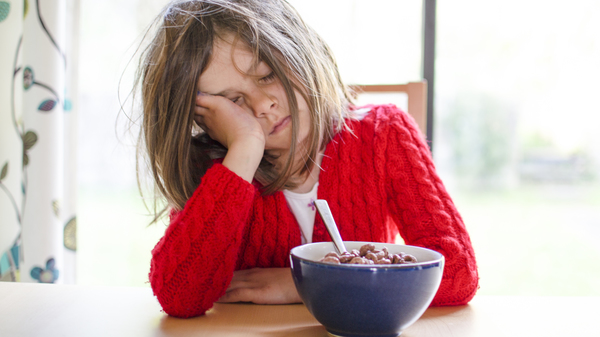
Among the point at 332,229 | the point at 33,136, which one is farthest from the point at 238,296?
the point at 33,136

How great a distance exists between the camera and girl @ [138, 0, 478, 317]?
63 cm

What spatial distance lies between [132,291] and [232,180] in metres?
0.23

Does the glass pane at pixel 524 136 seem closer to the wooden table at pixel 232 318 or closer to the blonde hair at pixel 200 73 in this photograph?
the blonde hair at pixel 200 73

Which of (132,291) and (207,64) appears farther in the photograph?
(207,64)

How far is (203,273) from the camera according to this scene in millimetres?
625

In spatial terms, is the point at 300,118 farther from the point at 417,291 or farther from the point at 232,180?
the point at 417,291

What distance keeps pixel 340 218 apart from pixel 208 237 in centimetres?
32

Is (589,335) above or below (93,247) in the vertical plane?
above

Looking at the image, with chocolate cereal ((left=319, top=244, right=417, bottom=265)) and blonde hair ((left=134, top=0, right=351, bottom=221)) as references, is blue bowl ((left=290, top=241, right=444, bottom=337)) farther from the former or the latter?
blonde hair ((left=134, top=0, right=351, bottom=221))

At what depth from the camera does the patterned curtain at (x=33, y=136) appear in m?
1.53

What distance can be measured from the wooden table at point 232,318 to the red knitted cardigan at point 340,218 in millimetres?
34

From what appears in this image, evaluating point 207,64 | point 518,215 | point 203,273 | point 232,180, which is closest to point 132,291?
point 203,273

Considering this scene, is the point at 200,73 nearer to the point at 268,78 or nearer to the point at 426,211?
the point at 268,78

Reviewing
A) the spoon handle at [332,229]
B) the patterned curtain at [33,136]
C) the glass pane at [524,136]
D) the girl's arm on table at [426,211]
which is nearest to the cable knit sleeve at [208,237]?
the spoon handle at [332,229]
